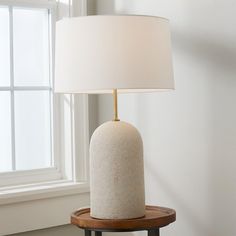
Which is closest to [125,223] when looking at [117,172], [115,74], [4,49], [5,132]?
[117,172]

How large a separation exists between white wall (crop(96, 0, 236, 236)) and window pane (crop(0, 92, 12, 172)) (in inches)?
24.2

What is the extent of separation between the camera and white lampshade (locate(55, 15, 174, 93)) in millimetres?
2139

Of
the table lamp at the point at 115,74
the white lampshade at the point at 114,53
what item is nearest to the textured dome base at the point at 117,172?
the table lamp at the point at 115,74

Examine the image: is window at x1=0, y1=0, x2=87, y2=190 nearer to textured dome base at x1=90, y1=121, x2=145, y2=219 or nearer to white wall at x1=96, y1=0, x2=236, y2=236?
white wall at x1=96, y1=0, x2=236, y2=236

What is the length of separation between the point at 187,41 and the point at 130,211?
2.59ft

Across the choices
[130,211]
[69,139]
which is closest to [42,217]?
[69,139]

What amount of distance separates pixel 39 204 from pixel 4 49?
2.45 ft

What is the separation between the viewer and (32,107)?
293 centimetres

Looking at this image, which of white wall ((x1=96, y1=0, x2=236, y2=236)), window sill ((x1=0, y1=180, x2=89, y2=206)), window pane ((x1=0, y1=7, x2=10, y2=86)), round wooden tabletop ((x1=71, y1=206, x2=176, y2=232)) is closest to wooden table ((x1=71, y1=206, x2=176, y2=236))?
round wooden tabletop ((x1=71, y1=206, x2=176, y2=232))

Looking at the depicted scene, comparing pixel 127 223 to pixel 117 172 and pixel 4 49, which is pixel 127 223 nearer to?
pixel 117 172

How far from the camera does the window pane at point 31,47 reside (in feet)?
9.41

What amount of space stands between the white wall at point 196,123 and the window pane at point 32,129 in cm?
48

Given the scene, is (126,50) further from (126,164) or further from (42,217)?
(42,217)

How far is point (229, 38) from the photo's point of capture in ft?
7.77
